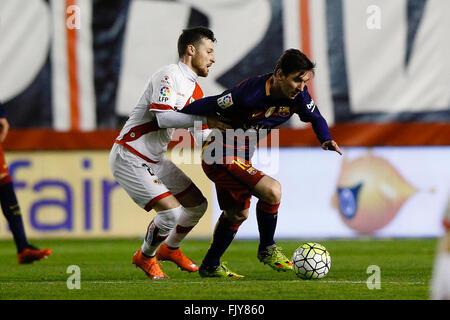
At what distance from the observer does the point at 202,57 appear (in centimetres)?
691

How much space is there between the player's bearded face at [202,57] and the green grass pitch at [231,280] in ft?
5.61

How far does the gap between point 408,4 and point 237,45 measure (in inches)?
99.6

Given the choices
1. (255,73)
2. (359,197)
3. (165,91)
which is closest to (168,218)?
(165,91)

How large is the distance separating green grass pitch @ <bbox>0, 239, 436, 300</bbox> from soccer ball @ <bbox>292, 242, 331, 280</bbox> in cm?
8

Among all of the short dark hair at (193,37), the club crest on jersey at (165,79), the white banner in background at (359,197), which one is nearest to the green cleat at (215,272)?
the club crest on jersey at (165,79)

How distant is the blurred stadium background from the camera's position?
11.5 meters

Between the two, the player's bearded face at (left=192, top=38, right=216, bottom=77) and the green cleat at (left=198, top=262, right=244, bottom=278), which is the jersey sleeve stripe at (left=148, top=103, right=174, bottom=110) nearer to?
the player's bearded face at (left=192, top=38, right=216, bottom=77)

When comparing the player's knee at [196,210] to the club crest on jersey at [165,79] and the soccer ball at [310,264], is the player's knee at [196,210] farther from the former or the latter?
the club crest on jersey at [165,79]

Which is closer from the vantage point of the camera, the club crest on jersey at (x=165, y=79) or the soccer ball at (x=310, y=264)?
the soccer ball at (x=310, y=264)

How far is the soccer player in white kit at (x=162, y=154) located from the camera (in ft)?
21.3

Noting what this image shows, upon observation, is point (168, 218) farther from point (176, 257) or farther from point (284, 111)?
point (284, 111)

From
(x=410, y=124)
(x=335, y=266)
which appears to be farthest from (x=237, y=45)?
(x=335, y=266)

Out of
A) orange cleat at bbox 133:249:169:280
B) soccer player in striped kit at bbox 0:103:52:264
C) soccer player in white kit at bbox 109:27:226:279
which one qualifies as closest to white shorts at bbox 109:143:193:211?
soccer player in white kit at bbox 109:27:226:279
